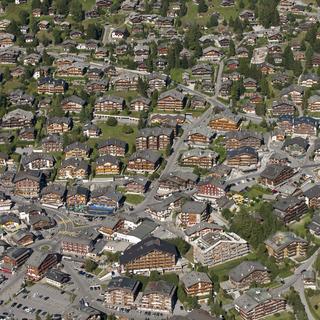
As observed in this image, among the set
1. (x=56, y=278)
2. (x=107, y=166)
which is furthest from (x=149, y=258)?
(x=107, y=166)

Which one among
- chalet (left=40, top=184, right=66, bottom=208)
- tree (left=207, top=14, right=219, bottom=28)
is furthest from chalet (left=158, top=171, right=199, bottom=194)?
tree (left=207, top=14, right=219, bottom=28)

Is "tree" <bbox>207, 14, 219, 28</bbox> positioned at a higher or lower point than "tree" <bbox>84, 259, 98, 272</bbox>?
lower

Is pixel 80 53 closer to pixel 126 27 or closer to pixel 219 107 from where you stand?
pixel 126 27

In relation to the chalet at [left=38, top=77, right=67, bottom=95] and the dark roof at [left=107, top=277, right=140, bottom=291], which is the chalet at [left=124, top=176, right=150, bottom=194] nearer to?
the dark roof at [left=107, top=277, right=140, bottom=291]

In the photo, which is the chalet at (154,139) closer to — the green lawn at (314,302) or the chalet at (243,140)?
the chalet at (243,140)

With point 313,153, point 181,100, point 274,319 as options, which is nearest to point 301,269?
point 274,319

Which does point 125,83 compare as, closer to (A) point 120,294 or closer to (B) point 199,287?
(B) point 199,287
